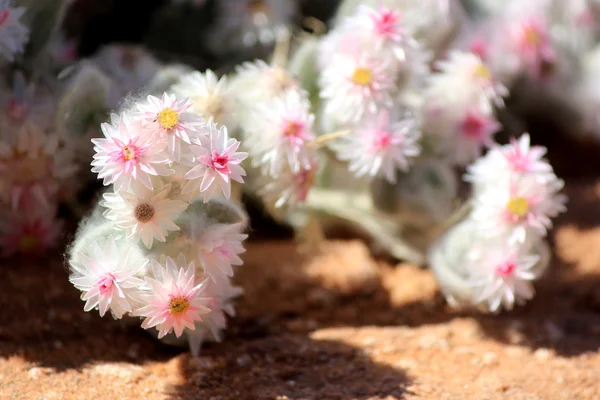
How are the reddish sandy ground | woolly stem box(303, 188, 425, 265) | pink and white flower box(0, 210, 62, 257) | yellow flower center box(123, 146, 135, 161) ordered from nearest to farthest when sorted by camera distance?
1. yellow flower center box(123, 146, 135, 161)
2. the reddish sandy ground
3. pink and white flower box(0, 210, 62, 257)
4. woolly stem box(303, 188, 425, 265)

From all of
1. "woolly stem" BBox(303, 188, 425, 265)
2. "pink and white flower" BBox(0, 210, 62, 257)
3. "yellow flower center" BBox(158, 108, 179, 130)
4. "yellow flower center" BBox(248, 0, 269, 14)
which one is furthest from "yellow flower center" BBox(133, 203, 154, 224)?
"yellow flower center" BBox(248, 0, 269, 14)

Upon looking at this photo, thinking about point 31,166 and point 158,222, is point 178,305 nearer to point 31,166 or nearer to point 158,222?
point 158,222

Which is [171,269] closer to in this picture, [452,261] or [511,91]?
[452,261]

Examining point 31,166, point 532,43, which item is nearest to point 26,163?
point 31,166

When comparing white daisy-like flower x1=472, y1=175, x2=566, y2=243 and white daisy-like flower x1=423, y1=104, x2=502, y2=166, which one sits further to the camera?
white daisy-like flower x1=423, y1=104, x2=502, y2=166

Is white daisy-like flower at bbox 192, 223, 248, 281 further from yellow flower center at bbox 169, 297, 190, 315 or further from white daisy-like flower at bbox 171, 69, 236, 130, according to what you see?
white daisy-like flower at bbox 171, 69, 236, 130

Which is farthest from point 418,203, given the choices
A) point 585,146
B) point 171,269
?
point 585,146
